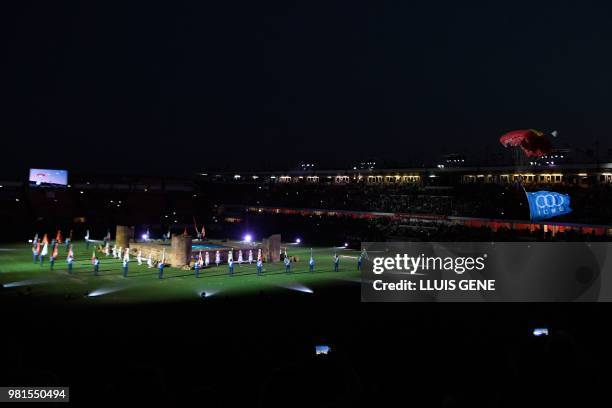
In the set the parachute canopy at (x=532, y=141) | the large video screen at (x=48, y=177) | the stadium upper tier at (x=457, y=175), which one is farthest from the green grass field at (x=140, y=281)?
the large video screen at (x=48, y=177)

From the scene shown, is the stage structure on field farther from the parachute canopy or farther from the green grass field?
the parachute canopy

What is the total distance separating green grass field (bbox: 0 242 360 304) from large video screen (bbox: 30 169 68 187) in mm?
22500

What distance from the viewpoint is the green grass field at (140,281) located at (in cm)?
1820

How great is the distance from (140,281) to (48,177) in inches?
1343

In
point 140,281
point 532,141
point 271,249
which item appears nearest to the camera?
point 140,281

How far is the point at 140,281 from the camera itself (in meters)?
21.4

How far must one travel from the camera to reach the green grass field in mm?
18203

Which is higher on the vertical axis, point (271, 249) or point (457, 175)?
point (457, 175)

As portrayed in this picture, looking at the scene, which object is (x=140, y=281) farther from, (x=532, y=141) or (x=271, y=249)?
(x=532, y=141)

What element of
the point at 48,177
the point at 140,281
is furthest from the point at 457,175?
the point at 48,177

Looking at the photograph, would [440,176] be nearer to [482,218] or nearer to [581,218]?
[482,218]

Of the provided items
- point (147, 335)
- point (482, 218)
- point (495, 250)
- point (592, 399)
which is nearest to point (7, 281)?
point (147, 335)

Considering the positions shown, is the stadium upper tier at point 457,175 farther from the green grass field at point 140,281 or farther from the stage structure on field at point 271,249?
the green grass field at point 140,281

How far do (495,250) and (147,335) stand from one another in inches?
616
